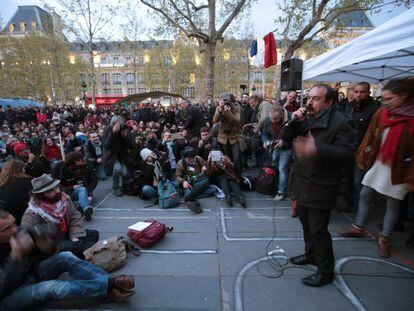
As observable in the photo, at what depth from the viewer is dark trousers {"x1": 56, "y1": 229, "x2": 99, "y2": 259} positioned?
300 centimetres

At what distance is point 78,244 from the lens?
3.12 metres

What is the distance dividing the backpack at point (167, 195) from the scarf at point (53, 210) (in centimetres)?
189

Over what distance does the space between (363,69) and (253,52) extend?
18.2 feet

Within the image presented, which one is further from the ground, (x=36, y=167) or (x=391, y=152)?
(x=391, y=152)

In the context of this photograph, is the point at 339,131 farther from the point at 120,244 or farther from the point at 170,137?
the point at 170,137

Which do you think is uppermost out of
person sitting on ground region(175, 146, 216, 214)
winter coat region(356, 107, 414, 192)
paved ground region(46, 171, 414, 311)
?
winter coat region(356, 107, 414, 192)

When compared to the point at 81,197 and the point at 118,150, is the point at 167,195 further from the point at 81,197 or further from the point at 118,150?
the point at 118,150

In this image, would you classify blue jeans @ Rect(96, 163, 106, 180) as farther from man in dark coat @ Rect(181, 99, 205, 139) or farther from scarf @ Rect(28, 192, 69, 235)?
scarf @ Rect(28, 192, 69, 235)

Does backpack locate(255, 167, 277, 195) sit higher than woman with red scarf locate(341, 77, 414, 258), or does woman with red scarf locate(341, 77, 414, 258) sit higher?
woman with red scarf locate(341, 77, 414, 258)

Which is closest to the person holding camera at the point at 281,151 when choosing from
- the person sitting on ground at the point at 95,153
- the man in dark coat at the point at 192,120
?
the man in dark coat at the point at 192,120

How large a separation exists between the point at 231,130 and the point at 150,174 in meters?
2.04

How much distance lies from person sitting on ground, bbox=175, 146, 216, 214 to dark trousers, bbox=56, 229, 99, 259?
1935 millimetres

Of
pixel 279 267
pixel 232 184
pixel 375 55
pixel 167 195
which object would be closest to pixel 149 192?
pixel 167 195

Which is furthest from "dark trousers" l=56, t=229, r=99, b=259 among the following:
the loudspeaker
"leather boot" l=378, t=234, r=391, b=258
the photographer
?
the loudspeaker
